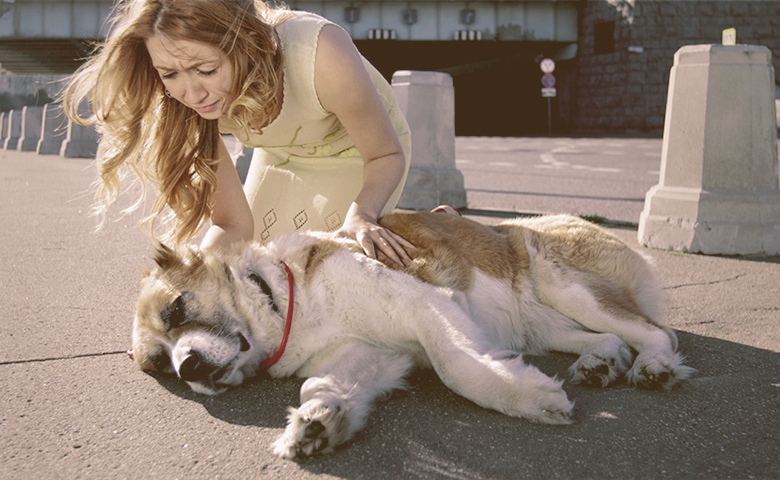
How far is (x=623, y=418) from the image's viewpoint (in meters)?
2.94

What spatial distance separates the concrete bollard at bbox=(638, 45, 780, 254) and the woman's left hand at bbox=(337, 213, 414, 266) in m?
3.55

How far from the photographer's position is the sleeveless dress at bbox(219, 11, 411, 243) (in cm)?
409

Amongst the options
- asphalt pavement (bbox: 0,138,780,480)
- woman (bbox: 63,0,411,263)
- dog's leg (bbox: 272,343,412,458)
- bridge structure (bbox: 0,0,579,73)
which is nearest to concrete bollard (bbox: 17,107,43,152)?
bridge structure (bbox: 0,0,579,73)

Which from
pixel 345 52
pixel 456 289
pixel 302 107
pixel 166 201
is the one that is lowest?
pixel 456 289

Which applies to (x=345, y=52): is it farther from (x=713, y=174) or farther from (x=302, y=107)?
(x=713, y=174)

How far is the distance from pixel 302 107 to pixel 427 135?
4.82 m

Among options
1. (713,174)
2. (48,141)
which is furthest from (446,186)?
(48,141)

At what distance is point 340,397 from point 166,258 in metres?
1.09

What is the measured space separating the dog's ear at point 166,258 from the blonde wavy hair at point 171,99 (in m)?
0.68

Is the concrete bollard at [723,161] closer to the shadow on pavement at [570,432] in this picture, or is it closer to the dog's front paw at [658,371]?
the shadow on pavement at [570,432]

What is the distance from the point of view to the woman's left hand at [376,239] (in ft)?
11.3

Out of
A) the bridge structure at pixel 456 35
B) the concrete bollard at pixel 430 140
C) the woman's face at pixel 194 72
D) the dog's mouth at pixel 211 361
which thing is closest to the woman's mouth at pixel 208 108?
the woman's face at pixel 194 72

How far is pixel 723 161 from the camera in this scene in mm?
6262

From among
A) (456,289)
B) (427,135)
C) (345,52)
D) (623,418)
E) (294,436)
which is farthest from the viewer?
(427,135)
